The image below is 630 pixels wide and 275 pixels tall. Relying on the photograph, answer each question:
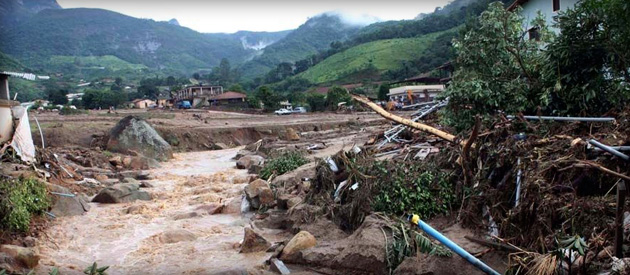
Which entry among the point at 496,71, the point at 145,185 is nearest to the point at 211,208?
the point at 145,185

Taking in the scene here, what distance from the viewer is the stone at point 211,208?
11.9 m

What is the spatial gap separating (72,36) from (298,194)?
15312 centimetres

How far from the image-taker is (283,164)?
1437cm

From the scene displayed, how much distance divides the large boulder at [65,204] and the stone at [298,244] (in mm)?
6908

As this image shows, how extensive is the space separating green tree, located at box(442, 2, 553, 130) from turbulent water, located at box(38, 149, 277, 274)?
4777 mm

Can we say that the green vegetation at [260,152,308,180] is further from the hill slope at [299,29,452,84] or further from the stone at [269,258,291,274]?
the hill slope at [299,29,452,84]

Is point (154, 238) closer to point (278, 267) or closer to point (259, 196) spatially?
point (259, 196)

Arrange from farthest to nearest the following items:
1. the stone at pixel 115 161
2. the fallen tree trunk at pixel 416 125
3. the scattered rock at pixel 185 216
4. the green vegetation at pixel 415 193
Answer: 1. the stone at pixel 115 161
2. the scattered rock at pixel 185 216
3. the fallen tree trunk at pixel 416 125
4. the green vegetation at pixel 415 193

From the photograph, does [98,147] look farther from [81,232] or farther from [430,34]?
[430,34]

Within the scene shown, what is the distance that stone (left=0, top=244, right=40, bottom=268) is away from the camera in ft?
25.0

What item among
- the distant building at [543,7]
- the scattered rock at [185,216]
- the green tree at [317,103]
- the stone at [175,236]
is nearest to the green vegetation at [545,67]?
the stone at [175,236]

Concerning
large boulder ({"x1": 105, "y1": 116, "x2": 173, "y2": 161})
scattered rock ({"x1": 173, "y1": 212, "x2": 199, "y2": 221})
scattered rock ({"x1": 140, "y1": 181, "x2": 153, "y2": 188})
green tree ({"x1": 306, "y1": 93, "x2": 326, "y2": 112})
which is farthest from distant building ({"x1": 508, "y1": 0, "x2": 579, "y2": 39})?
green tree ({"x1": 306, "y1": 93, "x2": 326, "y2": 112})

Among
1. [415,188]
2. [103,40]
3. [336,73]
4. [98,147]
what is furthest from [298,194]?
[103,40]

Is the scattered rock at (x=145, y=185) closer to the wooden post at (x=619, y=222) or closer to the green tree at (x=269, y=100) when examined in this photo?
the wooden post at (x=619, y=222)
